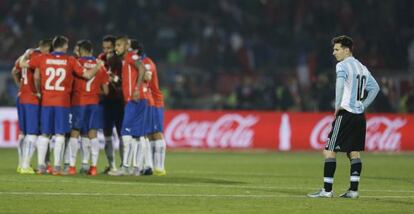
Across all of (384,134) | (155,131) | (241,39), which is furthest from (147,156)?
(241,39)

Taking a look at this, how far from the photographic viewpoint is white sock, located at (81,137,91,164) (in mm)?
17094

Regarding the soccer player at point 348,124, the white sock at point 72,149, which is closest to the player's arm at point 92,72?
the white sock at point 72,149

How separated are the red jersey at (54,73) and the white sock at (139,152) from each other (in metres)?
1.45

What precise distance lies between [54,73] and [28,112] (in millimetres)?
848

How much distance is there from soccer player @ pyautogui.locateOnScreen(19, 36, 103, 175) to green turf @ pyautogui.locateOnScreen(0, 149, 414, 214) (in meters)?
0.79

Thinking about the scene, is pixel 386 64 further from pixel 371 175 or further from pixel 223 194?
pixel 223 194

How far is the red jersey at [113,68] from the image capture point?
56.4 ft

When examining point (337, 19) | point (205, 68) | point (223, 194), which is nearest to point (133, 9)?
point (205, 68)

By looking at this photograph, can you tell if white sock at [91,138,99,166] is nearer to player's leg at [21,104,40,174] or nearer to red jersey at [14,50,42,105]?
player's leg at [21,104,40,174]

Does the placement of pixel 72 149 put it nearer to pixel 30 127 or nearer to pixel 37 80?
pixel 30 127

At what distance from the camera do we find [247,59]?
32.5m

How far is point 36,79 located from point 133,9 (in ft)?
55.7

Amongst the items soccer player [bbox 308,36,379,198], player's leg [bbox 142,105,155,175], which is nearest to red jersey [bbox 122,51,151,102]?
player's leg [bbox 142,105,155,175]

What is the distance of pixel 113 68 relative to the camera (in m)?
17.2
